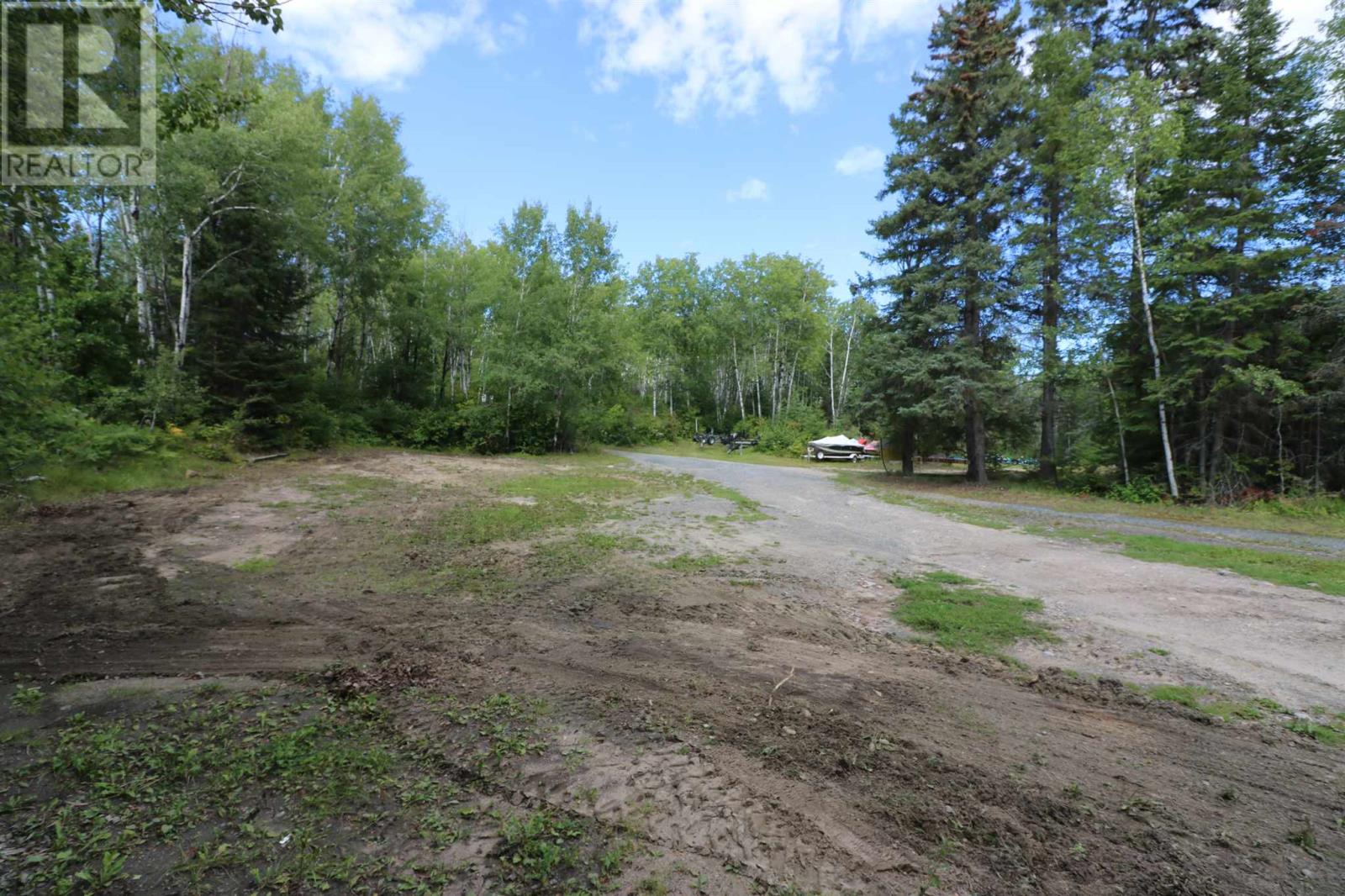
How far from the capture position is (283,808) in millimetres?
2340

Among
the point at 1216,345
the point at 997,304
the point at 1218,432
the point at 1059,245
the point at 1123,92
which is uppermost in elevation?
the point at 1123,92

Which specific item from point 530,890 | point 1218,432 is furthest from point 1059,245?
point 530,890

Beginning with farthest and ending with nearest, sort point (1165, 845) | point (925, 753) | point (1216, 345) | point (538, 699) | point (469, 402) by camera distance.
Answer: point (469, 402) < point (1216, 345) < point (538, 699) < point (925, 753) < point (1165, 845)

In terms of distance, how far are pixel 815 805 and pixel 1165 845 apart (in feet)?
5.02

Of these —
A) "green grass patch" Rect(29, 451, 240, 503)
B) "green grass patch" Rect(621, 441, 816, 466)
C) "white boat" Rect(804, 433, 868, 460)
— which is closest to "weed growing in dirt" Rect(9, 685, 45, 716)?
"green grass patch" Rect(29, 451, 240, 503)

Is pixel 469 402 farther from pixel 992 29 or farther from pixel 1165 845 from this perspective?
pixel 1165 845

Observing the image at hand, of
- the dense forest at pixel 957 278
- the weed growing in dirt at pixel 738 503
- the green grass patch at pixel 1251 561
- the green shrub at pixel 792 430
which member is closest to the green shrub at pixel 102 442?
the dense forest at pixel 957 278

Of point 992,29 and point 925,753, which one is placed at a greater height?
point 992,29

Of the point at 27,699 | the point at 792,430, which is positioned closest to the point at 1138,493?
the point at 27,699

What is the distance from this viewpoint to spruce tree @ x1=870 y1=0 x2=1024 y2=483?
56.2 feet

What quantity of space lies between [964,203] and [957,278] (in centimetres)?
260

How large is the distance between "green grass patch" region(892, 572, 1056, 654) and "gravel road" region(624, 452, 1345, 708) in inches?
9.3

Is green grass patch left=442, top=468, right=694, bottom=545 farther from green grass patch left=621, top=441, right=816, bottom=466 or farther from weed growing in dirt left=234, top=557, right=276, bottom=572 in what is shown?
green grass patch left=621, top=441, right=816, bottom=466

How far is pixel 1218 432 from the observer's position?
13.5 metres
